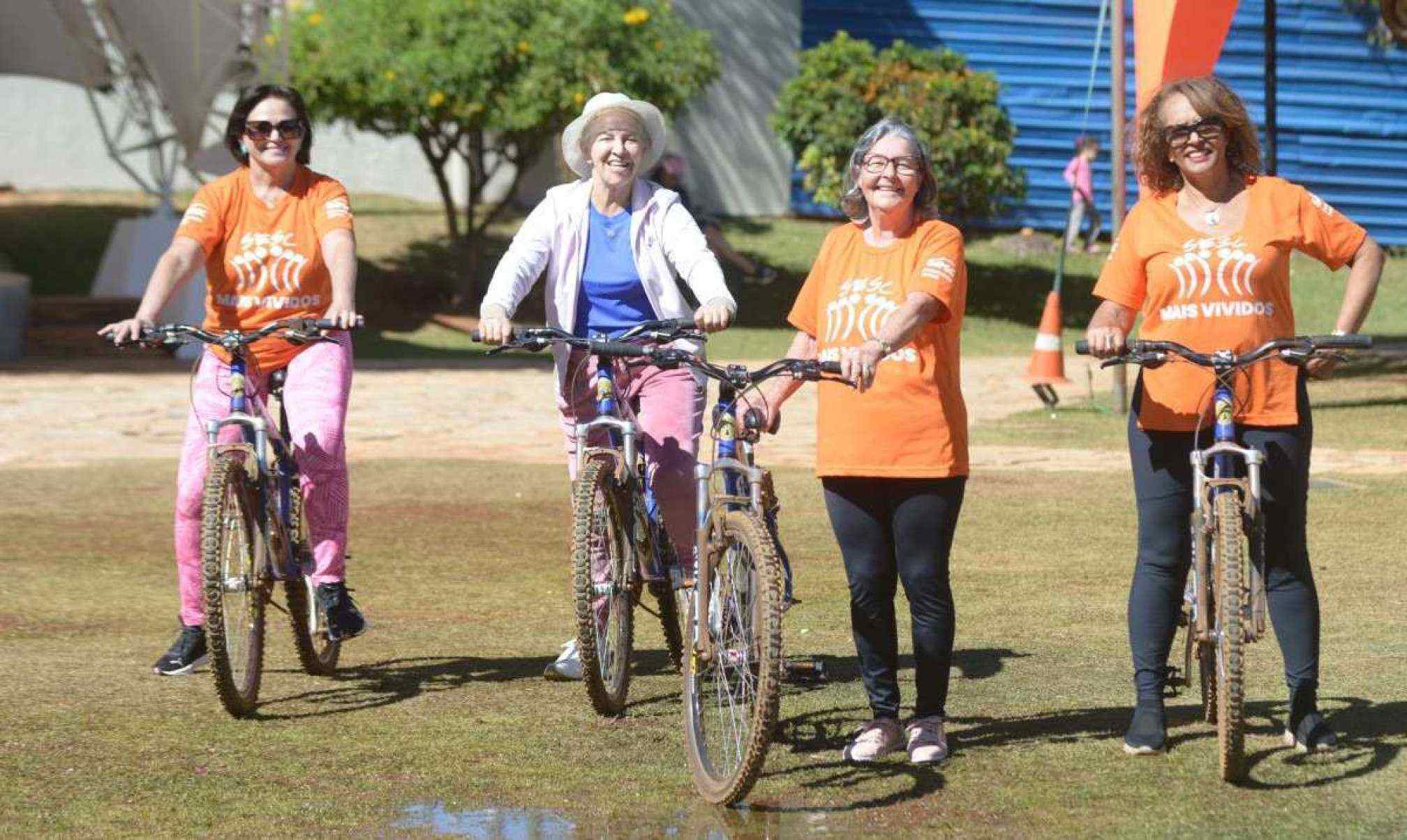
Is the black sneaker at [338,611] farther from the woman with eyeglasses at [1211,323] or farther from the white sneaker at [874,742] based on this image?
the woman with eyeglasses at [1211,323]

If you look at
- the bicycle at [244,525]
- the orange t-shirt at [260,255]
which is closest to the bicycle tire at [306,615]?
the bicycle at [244,525]

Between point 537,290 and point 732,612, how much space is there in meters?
20.8

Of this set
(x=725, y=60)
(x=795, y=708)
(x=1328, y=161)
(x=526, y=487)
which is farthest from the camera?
(x=1328, y=161)

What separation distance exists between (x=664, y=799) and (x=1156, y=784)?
3.94 feet

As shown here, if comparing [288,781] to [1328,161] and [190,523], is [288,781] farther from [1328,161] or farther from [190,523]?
[1328,161]

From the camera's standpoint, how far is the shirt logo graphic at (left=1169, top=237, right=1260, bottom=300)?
220 inches

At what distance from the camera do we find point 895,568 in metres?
5.82

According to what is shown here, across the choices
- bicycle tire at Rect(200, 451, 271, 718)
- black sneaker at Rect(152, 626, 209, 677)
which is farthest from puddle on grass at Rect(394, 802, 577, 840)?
black sneaker at Rect(152, 626, 209, 677)

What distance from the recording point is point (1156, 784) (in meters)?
5.40

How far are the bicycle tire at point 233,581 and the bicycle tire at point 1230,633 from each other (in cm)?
269

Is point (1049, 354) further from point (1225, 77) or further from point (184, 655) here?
point (1225, 77)

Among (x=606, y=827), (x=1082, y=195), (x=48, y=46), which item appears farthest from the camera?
(x=1082, y=195)

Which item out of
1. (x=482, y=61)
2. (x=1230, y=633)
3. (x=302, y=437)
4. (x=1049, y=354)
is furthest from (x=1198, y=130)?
(x=482, y=61)

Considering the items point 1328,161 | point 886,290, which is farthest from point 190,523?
point 1328,161
